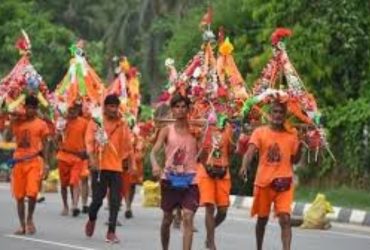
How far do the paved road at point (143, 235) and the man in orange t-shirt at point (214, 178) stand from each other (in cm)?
75

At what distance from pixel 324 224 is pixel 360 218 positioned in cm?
162

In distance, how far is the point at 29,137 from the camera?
14422 mm

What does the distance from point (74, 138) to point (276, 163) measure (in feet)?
21.3

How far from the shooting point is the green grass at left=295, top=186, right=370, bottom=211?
21.0 meters

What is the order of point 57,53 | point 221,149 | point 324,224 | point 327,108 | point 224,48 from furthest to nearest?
point 57,53
point 327,108
point 324,224
point 224,48
point 221,149

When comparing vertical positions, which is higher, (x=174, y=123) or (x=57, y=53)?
(x=57, y=53)

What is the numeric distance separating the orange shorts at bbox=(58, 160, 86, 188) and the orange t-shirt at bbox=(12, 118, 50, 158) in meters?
3.18

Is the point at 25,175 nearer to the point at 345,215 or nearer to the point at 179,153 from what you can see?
the point at 179,153

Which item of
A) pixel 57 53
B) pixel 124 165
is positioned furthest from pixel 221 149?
Answer: pixel 57 53

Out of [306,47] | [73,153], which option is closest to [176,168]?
[73,153]

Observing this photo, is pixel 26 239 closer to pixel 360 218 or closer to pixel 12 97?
pixel 12 97

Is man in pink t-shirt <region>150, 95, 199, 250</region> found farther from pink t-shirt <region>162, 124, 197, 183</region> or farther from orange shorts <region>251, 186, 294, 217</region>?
orange shorts <region>251, 186, 294, 217</region>

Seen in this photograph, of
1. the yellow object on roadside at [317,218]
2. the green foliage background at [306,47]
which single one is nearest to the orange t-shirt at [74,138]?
the yellow object on roadside at [317,218]

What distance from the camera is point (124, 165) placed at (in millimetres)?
15461
